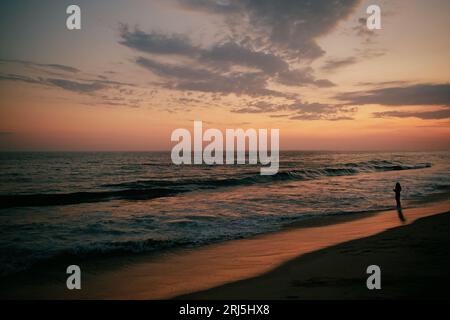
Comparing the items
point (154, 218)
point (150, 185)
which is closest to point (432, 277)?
point (154, 218)

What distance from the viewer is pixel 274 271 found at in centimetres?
753

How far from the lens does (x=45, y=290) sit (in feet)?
22.5

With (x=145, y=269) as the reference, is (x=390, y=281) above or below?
above

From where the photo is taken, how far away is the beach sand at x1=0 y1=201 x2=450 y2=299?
6012mm

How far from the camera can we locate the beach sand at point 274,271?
6012 millimetres

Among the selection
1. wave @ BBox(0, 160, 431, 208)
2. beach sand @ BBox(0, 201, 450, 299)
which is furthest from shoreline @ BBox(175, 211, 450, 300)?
wave @ BBox(0, 160, 431, 208)

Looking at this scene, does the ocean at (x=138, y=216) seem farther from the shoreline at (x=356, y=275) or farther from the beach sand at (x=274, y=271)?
the shoreline at (x=356, y=275)

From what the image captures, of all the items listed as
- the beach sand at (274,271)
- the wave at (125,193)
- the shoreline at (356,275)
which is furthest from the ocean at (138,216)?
the shoreline at (356,275)

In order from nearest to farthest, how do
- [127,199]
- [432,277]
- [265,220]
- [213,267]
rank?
[432,277] < [213,267] < [265,220] < [127,199]
